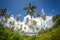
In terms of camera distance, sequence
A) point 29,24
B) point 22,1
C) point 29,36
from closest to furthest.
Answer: point 22,1 < point 29,36 < point 29,24

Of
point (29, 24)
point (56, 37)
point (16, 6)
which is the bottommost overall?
point (56, 37)

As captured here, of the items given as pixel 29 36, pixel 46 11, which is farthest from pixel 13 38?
pixel 46 11

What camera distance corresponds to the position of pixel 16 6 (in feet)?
37.8

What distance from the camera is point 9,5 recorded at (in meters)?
11.5

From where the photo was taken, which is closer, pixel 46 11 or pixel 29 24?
pixel 46 11

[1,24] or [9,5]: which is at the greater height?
[9,5]

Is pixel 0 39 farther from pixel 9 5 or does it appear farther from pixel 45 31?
pixel 45 31

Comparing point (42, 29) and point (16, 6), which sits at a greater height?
point (16, 6)

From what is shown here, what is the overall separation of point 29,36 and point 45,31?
3.20ft

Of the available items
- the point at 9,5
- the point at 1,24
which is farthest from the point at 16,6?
the point at 1,24

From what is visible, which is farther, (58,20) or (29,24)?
(29,24)

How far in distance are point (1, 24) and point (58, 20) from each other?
127 inches

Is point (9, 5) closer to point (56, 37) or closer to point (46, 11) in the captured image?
point (46, 11)

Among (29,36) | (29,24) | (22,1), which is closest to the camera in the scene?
(22,1)
